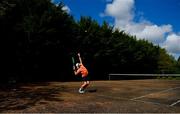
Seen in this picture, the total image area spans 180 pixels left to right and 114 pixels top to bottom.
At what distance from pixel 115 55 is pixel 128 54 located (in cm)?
562

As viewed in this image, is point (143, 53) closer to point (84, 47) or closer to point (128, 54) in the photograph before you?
point (128, 54)

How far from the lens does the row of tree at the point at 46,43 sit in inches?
946

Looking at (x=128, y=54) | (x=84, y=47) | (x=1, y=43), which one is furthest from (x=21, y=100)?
(x=128, y=54)

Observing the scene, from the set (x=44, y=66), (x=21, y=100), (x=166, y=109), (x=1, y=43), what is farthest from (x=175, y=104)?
(x=44, y=66)

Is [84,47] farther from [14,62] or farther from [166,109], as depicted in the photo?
[166,109]

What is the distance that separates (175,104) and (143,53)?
48.0 metres

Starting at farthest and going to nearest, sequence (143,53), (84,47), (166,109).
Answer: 1. (143,53)
2. (84,47)
3. (166,109)

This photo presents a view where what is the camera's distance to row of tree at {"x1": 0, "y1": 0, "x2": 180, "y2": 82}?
946 inches

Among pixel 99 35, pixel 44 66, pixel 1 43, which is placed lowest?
pixel 44 66

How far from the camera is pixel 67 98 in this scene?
10.5 m

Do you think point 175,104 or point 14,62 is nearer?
point 175,104

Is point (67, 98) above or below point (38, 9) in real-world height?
below

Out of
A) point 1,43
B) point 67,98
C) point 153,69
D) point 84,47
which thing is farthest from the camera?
point 153,69

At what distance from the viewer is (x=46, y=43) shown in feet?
85.6
